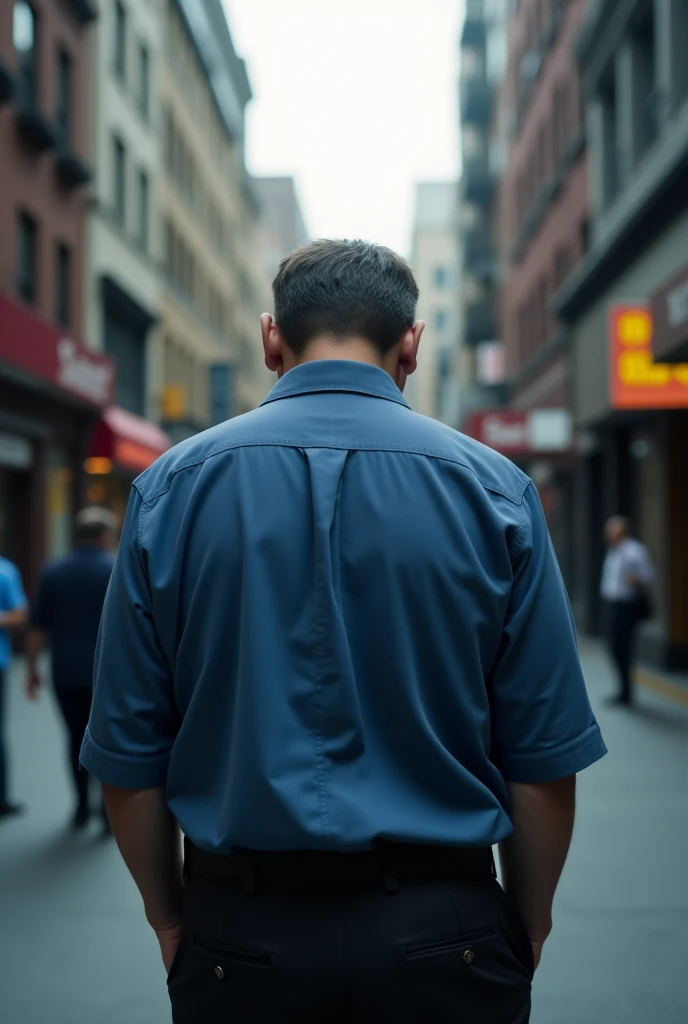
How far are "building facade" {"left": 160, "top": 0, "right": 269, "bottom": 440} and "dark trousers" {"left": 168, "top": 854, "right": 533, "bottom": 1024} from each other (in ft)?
99.2

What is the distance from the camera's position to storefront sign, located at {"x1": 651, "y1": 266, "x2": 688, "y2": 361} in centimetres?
1032

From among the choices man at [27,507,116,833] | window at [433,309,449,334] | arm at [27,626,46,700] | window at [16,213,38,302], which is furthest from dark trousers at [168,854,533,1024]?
window at [433,309,449,334]

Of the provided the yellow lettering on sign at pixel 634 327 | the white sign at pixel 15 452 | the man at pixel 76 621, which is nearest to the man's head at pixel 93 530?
the man at pixel 76 621

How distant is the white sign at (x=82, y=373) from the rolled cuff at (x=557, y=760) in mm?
17566

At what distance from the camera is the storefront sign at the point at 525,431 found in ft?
71.0

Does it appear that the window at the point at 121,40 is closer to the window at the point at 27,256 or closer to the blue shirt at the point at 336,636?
the window at the point at 27,256

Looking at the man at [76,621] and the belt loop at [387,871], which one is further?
the man at [76,621]

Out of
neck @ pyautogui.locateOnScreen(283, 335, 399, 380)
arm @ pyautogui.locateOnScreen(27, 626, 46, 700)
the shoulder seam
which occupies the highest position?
neck @ pyautogui.locateOnScreen(283, 335, 399, 380)

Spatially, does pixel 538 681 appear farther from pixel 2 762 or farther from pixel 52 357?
Result: pixel 52 357

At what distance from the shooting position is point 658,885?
6.01 metres

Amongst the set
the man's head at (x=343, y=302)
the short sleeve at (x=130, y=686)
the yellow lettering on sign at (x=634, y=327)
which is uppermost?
the yellow lettering on sign at (x=634, y=327)

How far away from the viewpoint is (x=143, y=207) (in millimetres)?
30594

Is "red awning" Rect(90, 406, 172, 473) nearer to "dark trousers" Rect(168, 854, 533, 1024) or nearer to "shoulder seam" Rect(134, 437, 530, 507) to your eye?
"shoulder seam" Rect(134, 437, 530, 507)

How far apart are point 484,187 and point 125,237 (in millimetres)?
16370
